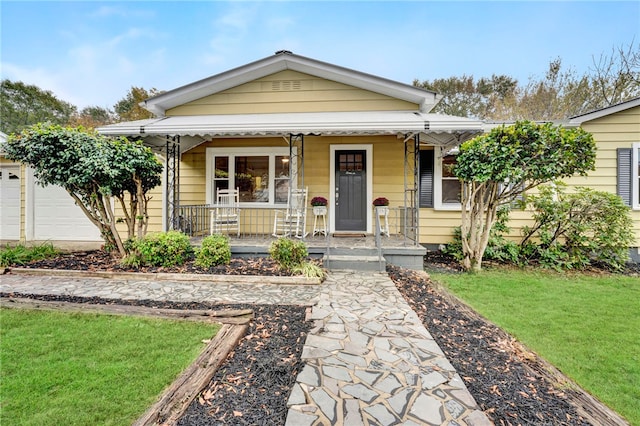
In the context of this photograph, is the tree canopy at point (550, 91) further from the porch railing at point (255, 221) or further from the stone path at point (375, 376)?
the stone path at point (375, 376)

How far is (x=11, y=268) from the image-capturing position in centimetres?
551

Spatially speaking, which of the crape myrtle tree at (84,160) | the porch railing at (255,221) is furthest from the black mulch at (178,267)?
the porch railing at (255,221)

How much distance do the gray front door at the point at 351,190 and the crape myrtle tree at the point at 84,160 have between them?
446cm

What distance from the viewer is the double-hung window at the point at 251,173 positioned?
26.2ft

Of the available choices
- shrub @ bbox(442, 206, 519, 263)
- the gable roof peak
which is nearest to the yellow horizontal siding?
the gable roof peak

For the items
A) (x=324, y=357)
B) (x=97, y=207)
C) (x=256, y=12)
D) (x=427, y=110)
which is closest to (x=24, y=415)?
(x=324, y=357)

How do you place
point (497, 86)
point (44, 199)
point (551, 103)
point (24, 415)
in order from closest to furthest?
point (24, 415)
point (44, 199)
point (551, 103)
point (497, 86)

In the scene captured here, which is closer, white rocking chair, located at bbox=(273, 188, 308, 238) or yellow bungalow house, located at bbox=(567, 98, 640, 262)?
white rocking chair, located at bbox=(273, 188, 308, 238)

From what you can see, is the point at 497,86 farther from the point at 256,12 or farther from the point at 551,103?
the point at 256,12

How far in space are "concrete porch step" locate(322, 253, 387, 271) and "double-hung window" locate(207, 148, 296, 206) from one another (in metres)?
2.90

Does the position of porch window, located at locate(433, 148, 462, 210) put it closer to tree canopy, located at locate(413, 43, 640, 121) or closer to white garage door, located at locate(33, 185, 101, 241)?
tree canopy, located at locate(413, 43, 640, 121)

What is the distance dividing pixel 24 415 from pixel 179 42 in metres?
15.8

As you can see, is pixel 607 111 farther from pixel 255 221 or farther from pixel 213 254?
pixel 213 254

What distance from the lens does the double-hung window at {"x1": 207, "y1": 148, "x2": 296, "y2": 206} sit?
7.99 m
